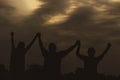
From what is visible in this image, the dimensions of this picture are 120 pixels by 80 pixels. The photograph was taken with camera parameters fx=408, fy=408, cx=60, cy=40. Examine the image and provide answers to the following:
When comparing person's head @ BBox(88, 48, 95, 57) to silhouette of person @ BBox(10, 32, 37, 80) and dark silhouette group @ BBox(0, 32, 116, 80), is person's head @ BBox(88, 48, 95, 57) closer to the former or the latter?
dark silhouette group @ BBox(0, 32, 116, 80)

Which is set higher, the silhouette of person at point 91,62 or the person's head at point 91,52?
the person's head at point 91,52

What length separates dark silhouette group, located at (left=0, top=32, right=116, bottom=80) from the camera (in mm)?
20391

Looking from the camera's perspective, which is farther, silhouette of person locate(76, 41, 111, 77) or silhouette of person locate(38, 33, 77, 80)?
silhouette of person locate(76, 41, 111, 77)

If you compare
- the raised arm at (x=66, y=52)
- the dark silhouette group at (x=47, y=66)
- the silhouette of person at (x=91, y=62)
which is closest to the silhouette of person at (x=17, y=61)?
the dark silhouette group at (x=47, y=66)

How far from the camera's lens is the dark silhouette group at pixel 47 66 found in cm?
2039

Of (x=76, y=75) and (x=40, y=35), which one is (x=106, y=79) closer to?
(x=76, y=75)

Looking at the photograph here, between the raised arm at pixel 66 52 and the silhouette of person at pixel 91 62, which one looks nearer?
the raised arm at pixel 66 52

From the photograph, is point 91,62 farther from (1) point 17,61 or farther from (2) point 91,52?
(1) point 17,61

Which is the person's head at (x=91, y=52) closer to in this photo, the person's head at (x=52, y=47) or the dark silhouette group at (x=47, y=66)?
the dark silhouette group at (x=47, y=66)

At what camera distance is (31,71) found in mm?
21281

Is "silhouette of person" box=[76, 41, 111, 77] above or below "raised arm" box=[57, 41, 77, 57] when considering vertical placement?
below

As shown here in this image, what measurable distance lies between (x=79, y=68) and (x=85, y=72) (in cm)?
58

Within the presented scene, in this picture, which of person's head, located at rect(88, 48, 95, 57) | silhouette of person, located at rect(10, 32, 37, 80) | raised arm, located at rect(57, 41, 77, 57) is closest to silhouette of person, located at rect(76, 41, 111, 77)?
person's head, located at rect(88, 48, 95, 57)

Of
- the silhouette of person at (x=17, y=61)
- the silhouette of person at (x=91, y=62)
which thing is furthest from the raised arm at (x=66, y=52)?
the silhouette of person at (x=17, y=61)
